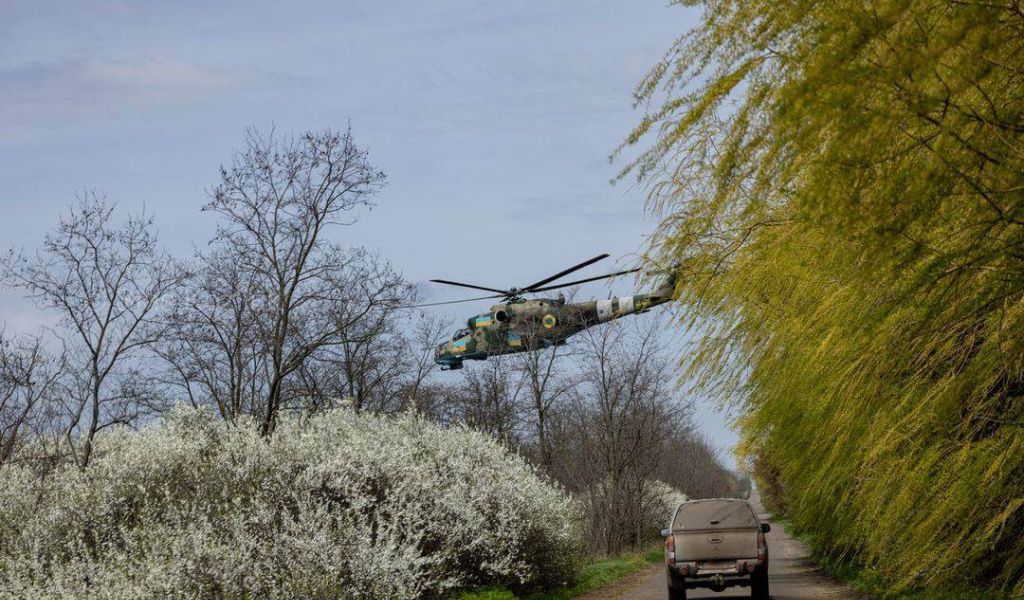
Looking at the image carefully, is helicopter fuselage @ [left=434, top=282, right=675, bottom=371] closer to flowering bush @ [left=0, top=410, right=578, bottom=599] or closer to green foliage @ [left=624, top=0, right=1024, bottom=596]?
flowering bush @ [left=0, top=410, right=578, bottom=599]

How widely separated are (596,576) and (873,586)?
30.9 ft

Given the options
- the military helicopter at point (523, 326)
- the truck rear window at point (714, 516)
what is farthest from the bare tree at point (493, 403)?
the truck rear window at point (714, 516)

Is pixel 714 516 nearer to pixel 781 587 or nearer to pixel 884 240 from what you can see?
pixel 781 587

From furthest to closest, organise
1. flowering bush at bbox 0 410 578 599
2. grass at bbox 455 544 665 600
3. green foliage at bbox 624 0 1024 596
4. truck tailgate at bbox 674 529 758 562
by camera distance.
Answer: grass at bbox 455 544 665 600, truck tailgate at bbox 674 529 758 562, flowering bush at bbox 0 410 578 599, green foliage at bbox 624 0 1024 596

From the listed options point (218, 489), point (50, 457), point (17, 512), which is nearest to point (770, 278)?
point (218, 489)

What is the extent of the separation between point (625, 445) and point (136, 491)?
23507 millimetres

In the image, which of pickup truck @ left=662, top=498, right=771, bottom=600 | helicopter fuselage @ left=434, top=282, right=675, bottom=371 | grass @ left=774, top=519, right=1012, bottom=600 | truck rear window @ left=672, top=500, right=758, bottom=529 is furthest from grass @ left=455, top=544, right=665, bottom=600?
helicopter fuselage @ left=434, top=282, right=675, bottom=371

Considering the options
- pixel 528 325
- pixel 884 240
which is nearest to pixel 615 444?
pixel 528 325

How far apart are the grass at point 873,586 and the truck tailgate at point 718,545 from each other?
1.80 meters

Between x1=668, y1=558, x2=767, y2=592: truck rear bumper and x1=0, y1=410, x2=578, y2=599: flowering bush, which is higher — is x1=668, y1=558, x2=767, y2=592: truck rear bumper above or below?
below

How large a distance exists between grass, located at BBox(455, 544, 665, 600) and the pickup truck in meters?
2.75

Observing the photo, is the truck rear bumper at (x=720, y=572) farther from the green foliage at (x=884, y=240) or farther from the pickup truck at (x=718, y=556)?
the green foliage at (x=884, y=240)

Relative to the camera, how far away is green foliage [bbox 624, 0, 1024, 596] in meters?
3.56

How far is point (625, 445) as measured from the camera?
37.7 meters
